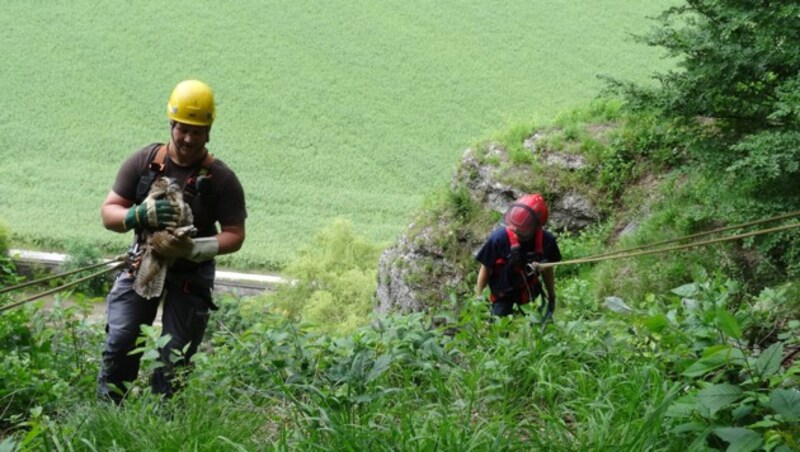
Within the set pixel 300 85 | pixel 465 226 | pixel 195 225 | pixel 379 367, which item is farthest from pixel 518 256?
pixel 300 85

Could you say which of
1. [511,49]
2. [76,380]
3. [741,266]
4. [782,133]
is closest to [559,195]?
[741,266]

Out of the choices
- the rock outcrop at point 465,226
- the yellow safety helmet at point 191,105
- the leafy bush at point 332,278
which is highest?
the yellow safety helmet at point 191,105

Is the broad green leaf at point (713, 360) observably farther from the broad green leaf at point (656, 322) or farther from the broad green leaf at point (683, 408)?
the broad green leaf at point (656, 322)

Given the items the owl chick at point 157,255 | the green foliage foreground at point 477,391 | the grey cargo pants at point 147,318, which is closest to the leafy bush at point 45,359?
the green foliage foreground at point 477,391

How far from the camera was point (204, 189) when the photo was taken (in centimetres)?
475

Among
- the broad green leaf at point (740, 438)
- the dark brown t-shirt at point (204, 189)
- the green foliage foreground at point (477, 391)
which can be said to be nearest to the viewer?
the broad green leaf at point (740, 438)

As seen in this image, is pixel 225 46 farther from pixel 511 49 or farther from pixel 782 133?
pixel 782 133

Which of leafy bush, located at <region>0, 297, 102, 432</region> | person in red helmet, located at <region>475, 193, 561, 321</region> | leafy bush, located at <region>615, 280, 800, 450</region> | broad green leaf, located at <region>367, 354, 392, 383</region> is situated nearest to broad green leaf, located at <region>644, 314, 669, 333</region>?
leafy bush, located at <region>615, 280, 800, 450</region>

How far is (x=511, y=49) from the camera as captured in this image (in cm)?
4241

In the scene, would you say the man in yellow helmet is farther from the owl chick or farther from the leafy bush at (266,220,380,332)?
the leafy bush at (266,220,380,332)

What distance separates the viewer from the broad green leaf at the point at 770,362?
2.76m

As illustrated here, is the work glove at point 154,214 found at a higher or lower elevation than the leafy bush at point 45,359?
higher

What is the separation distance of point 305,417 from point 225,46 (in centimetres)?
4085

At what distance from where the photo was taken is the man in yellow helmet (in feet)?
15.4
